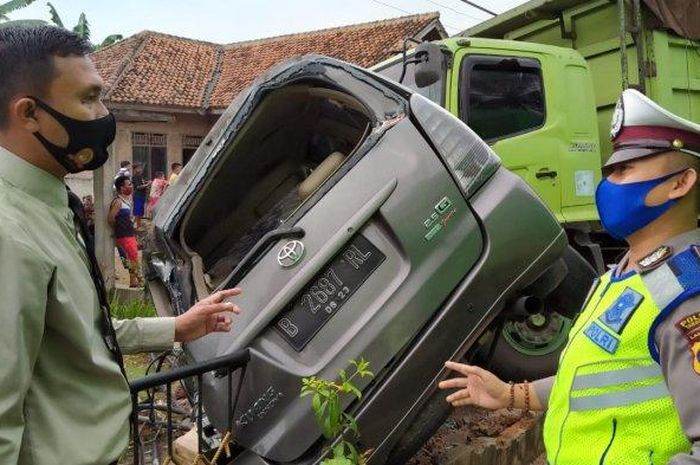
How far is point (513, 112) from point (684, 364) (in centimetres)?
389

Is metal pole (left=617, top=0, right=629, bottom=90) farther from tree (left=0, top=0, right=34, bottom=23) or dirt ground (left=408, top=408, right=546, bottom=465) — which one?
tree (left=0, top=0, right=34, bottom=23)

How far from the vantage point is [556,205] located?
197 inches

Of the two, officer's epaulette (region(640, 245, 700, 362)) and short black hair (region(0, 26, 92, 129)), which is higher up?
short black hair (region(0, 26, 92, 129))

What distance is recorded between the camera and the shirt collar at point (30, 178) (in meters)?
1.48

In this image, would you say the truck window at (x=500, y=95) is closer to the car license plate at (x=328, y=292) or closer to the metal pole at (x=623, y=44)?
the metal pole at (x=623, y=44)

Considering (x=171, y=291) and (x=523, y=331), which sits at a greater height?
(x=171, y=291)

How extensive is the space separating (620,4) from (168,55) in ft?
54.4

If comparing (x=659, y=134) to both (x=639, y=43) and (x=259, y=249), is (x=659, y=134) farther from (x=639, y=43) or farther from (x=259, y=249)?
(x=639, y=43)

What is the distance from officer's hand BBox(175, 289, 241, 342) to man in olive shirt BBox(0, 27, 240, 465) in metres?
0.44

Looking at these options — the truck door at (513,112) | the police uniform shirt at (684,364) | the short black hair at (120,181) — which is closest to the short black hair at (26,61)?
the police uniform shirt at (684,364)

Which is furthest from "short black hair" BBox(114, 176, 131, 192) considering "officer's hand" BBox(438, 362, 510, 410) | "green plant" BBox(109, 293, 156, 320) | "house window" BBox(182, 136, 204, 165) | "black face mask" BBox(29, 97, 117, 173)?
"house window" BBox(182, 136, 204, 165)

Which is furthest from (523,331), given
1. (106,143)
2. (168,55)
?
(168,55)

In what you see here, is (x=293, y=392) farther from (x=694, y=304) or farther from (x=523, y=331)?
(x=523, y=331)

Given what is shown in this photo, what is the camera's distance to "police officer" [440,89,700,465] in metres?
1.26
